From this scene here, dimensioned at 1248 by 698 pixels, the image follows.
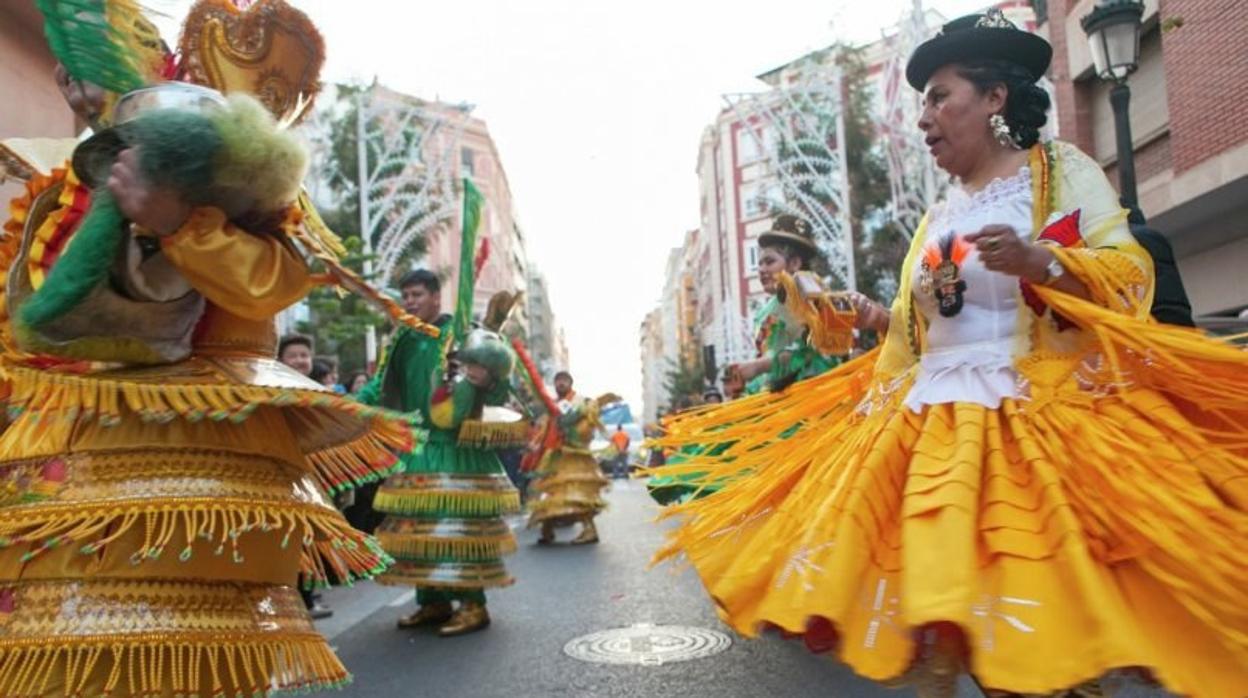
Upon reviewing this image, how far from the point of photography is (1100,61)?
277 inches

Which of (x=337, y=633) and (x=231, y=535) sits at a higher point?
(x=231, y=535)

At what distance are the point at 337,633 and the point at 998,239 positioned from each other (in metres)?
4.73

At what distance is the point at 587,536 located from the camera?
10.7 meters

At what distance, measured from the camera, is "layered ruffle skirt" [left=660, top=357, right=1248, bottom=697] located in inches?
68.9

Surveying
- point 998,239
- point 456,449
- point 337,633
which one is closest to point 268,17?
point 998,239

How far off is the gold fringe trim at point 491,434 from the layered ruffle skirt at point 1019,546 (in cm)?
318

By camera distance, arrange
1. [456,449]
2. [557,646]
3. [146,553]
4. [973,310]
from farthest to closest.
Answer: [456,449] → [557,646] → [973,310] → [146,553]

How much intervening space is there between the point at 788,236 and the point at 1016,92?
105 inches

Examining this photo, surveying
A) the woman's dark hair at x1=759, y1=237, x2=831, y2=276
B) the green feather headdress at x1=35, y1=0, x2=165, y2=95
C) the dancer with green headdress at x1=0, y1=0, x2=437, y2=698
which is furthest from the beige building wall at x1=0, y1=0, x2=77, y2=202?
the woman's dark hair at x1=759, y1=237, x2=831, y2=276

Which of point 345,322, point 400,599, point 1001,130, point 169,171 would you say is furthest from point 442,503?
point 345,322

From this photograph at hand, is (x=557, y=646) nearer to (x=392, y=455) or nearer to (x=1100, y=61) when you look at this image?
(x=392, y=455)

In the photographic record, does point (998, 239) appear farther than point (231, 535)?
Yes

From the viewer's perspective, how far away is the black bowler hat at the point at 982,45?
2537mm

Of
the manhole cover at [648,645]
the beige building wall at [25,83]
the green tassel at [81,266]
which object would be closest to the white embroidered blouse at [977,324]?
the green tassel at [81,266]
